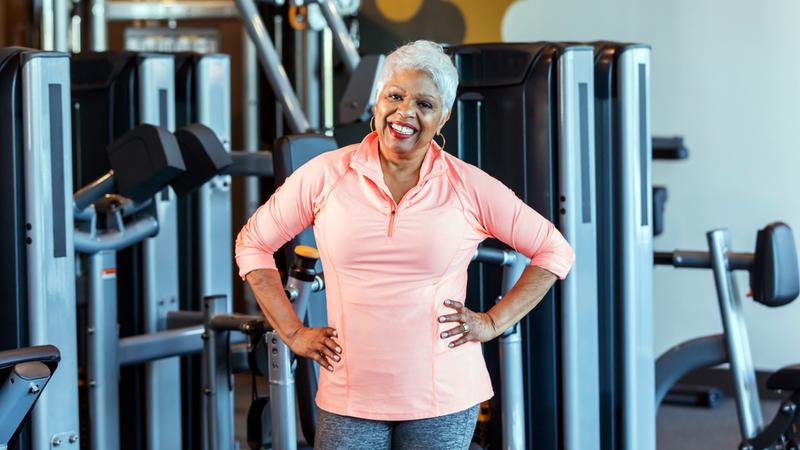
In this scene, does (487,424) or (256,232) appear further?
(487,424)

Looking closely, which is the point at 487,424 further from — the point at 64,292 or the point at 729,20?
the point at 729,20

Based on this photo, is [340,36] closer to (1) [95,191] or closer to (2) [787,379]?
(1) [95,191]

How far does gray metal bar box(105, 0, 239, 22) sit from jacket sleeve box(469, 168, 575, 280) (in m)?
4.79

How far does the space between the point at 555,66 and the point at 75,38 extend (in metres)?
4.03

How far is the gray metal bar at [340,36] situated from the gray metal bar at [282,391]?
2960 mm

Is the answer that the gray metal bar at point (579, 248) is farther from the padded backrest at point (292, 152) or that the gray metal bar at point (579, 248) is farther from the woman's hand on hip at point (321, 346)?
the woman's hand on hip at point (321, 346)

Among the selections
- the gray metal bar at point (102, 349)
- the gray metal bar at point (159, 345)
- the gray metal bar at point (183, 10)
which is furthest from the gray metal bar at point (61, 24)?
the gray metal bar at point (102, 349)

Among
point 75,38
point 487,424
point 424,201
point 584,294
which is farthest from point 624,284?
point 75,38

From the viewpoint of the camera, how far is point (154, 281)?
441 cm

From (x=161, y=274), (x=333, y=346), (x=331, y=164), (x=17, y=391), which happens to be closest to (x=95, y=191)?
(x=161, y=274)

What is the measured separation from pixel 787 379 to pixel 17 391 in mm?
2419

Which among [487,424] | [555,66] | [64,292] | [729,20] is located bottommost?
[487,424]

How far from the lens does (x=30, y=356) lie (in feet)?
8.27

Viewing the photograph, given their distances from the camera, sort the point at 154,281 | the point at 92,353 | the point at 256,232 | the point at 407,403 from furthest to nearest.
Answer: the point at 154,281 < the point at 92,353 < the point at 256,232 < the point at 407,403
